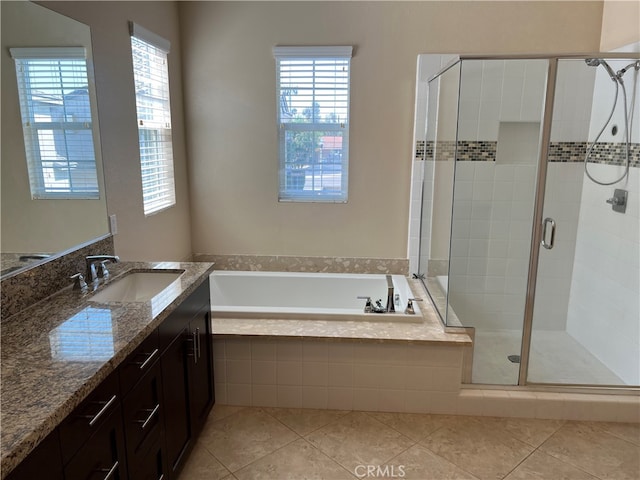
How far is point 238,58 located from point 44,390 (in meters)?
2.96

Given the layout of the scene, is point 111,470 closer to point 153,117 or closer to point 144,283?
point 144,283

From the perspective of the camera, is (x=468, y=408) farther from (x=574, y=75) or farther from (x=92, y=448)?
(x=574, y=75)

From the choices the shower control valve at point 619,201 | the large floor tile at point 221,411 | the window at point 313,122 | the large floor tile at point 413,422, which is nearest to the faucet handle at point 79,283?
the large floor tile at point 221,411

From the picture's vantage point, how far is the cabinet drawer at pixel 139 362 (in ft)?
4.80

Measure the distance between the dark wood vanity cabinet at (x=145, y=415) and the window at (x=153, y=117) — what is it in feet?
3.61

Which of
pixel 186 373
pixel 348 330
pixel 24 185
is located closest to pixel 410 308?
pixel 348 330

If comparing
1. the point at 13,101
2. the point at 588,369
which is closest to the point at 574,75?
the point at 588,369

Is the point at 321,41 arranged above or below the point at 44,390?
above

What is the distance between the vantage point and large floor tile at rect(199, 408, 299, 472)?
7.43ft

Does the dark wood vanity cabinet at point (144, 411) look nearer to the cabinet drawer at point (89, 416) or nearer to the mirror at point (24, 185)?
the cabinet drawer at point (89, 416)

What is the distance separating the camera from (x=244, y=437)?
2.41 metres

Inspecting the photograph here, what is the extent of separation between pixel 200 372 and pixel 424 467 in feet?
3.98

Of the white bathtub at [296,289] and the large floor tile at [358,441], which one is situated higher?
the white bathtub at [296,289]

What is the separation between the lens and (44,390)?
45.8 inches
